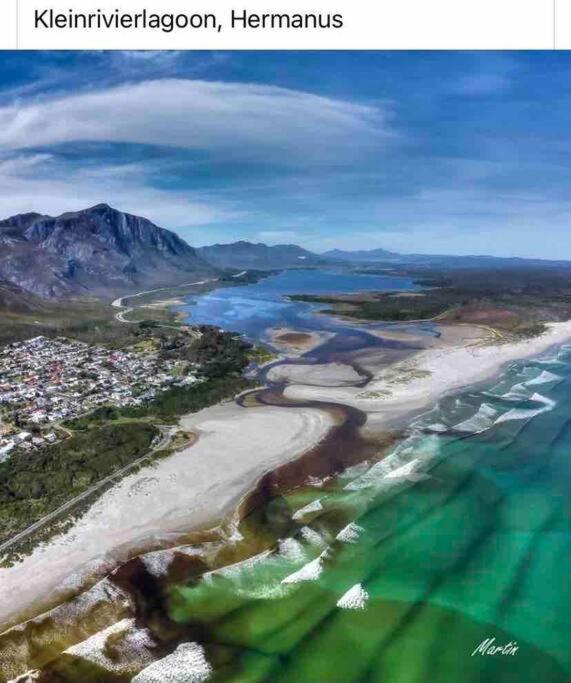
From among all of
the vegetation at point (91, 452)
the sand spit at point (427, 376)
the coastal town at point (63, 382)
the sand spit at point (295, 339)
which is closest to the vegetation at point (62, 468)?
the vegetation at point (91, 452)

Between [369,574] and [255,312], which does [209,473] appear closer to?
[369,574]

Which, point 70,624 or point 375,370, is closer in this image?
point 70,624

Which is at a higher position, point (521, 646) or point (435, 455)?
point (435, 455)

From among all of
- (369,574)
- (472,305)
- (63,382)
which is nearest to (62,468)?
(369,574)

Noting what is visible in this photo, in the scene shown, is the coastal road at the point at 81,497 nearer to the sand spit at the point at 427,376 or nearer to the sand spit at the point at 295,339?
the sand spit at the point at 427,376

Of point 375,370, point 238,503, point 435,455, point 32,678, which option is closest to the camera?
point 32,678

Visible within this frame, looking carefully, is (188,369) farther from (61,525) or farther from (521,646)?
(521,646)

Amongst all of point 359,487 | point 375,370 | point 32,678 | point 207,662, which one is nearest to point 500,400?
point 375,370
